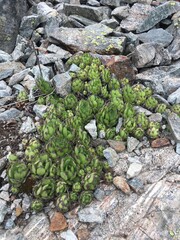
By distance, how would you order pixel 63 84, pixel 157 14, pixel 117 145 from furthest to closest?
pixel 157 14 → pixel 63 84 → pixel 117 145

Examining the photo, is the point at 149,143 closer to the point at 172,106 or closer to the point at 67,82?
the point at 172,106

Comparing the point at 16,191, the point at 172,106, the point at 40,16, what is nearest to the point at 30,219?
the point at 16,191

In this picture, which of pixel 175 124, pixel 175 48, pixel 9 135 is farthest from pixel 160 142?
pixel 175 48

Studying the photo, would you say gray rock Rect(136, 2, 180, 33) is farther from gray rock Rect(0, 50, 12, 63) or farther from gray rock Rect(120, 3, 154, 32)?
gray rock Rect(0, 50, 12, 63)

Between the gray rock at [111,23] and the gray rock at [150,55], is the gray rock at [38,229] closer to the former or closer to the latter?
the gray rock at [150,55]

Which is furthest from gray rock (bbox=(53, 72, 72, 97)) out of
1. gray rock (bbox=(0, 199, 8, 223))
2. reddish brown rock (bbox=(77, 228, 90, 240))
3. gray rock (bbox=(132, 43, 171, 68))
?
reddish brown rock (bbox=(77, 228, 90, 240))

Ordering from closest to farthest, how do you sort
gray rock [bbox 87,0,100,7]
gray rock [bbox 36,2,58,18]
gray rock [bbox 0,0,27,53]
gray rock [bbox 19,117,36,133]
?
gray rock [bbox 19,117,36,133], gray rock [bbox 0,0,27,53], gray rock [bbox 36,2,58,18], gray rock [bbox 87,0,100,7]

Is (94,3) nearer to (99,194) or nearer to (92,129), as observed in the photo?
(92,129)
